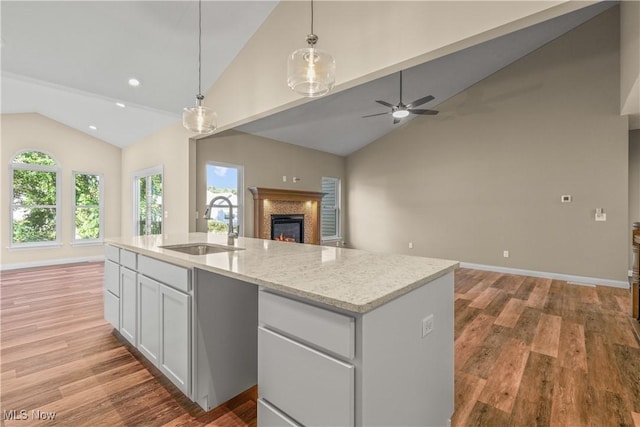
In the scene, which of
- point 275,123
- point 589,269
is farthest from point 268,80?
point 589,269

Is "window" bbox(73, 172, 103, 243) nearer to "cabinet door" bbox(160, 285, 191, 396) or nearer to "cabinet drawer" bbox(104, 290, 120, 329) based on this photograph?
"cabinet drawer" bbox(104, 290, 120, 329)

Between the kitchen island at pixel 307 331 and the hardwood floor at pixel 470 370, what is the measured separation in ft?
0.72

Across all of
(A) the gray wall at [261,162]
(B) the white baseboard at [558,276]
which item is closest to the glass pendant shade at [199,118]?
(A) the gray wall at [261,162]

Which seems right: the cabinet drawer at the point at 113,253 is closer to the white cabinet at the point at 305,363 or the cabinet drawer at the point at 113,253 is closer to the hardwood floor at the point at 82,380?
the hardwood floor at the point at 82,380

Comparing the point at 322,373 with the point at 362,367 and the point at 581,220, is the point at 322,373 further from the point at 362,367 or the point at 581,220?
the point at 581,220

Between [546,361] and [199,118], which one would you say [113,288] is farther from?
[546,361]

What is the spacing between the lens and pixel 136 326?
2.23m

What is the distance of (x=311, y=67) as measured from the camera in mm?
2270

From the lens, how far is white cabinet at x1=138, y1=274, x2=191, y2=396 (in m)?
1.68

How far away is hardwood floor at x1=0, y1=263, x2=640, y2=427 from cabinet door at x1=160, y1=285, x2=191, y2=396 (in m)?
0.20

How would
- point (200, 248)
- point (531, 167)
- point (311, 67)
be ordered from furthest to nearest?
point (531, 167) → point (200, 248) → point (311, 67)

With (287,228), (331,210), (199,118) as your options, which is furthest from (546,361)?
(331,210)

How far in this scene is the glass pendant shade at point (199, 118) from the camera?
304cm

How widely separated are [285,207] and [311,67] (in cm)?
469
